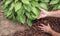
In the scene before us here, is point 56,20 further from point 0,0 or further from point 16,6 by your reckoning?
point 0,0

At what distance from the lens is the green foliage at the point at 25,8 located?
5.34 metres

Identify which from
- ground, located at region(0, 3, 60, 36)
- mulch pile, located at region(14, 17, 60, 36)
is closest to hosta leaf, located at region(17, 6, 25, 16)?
ground, located at region(0, 3, 60, 36)

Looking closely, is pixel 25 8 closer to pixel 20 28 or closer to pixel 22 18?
pixel 22 18

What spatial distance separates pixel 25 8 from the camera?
5.33m

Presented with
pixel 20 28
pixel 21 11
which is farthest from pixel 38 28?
pixel 21 11

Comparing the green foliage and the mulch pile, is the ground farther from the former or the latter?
the green foliage

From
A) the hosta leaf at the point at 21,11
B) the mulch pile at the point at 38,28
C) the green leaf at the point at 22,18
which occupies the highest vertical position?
the hosta leaf at the point at 21,11

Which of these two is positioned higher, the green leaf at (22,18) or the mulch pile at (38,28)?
the green leaf at (22,18)

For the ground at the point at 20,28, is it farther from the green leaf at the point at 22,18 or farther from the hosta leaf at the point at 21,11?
the hosta leaf at the point at 21,11

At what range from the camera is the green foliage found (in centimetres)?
534

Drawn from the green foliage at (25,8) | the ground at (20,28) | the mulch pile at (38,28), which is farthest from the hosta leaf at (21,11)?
the mulch pile at (38,28)

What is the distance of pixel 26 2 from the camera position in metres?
5.28

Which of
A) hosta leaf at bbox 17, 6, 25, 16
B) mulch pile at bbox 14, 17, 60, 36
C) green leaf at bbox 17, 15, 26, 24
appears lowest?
mulch pile at bbox 14, 17, 60, 36

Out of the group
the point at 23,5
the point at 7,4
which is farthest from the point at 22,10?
the point at 7,4
